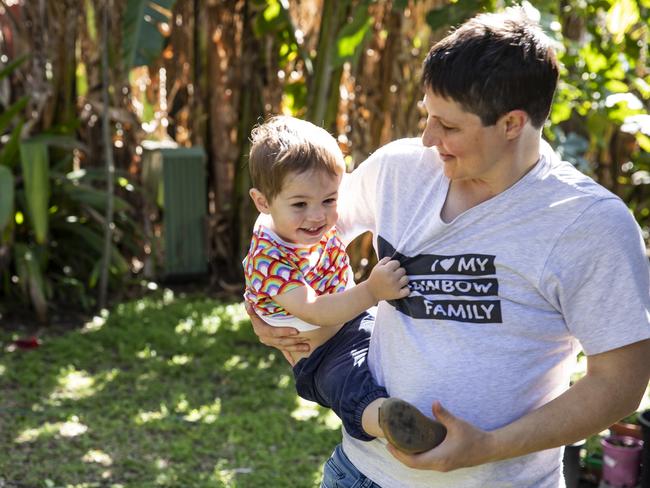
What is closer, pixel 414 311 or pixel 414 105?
pixel 414 311

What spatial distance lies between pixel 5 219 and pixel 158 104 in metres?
2.26

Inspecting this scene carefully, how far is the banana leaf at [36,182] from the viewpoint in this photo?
615cm

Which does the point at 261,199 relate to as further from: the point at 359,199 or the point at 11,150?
the point at 11,150

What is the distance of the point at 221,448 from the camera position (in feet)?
14.9

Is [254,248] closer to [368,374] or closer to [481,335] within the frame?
[368,374]

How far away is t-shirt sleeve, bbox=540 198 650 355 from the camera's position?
1.64 meters

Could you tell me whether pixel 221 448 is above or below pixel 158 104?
below

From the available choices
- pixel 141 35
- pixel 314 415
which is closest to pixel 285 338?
pixel 314 415

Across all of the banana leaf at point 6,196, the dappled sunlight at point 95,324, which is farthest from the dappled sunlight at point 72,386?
the banana leaf at point 6,196

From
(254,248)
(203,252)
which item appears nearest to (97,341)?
(203,252)

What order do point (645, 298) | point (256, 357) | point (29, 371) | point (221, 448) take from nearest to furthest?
1. point (645, 298)
2. point (221, 448)
3. point (29, 371)
4. point (256, 357)

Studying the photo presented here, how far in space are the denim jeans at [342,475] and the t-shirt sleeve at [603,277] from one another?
1.94ft

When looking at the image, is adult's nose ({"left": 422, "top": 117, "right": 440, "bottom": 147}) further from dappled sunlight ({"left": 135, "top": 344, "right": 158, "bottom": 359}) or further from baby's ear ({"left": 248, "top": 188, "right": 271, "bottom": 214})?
dappled sunlight ({"left": 135, "top": 344, "right": 158, "bottom": 359})

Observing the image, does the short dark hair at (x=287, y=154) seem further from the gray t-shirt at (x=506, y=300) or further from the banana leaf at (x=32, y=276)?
the banana leaf at (x=32, y=276)
